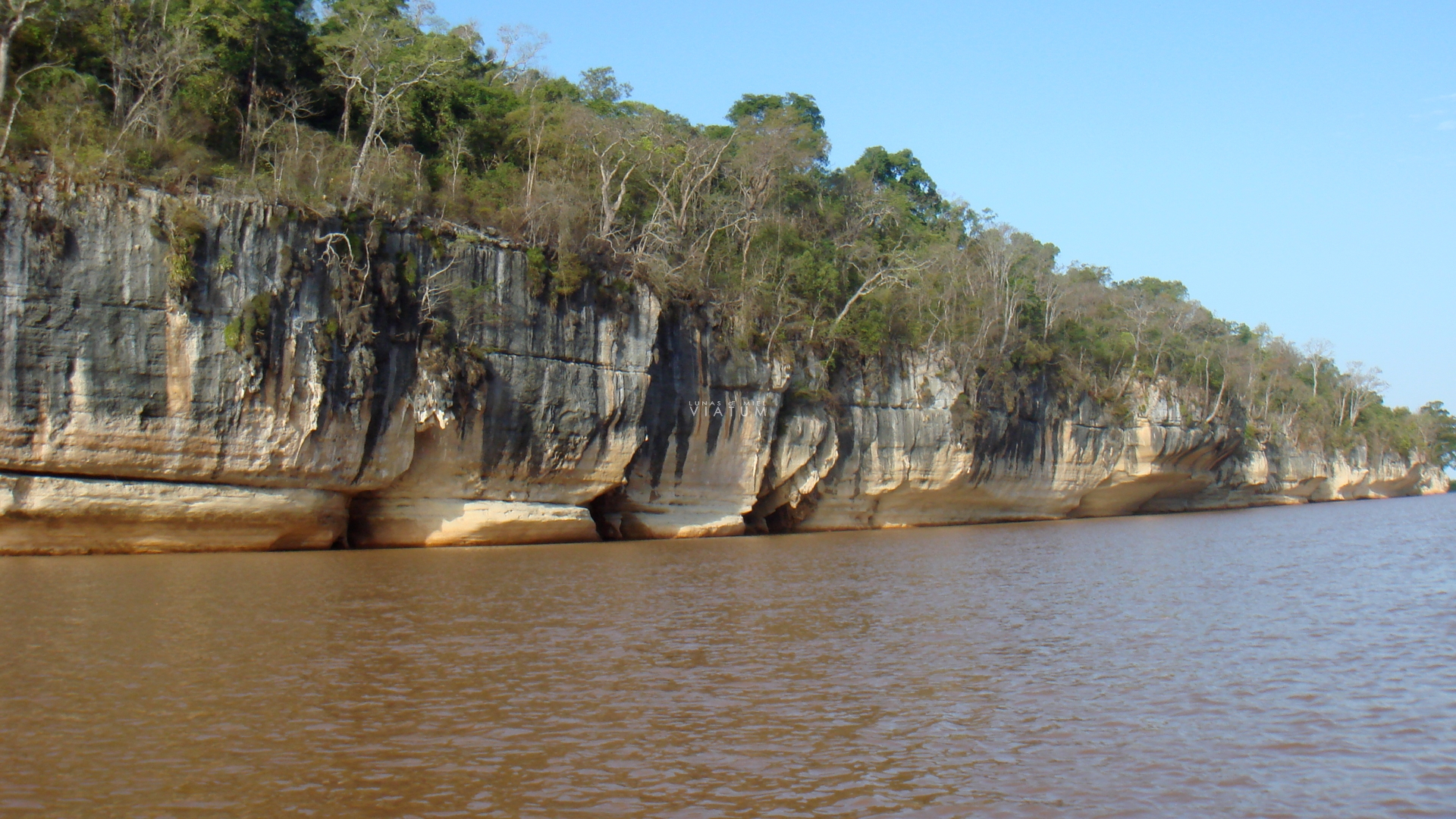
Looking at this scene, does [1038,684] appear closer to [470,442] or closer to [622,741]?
[622,741]

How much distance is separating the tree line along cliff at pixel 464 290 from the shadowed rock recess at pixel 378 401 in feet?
0.22

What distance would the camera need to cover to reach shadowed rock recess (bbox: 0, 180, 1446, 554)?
57.4 feet

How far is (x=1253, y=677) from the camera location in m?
9.02

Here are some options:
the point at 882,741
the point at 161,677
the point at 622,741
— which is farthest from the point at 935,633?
the point at 161,677

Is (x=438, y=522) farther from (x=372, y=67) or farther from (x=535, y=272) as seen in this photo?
(x=372, y=67)

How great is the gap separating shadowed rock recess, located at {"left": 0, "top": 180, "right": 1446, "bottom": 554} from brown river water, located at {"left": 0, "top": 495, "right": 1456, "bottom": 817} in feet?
9.75

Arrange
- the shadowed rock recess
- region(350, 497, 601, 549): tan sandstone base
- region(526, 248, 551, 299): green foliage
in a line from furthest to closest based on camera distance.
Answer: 1. region(526, 248, 551, 299): green foliage
2. region(350, 497, 601, 549): tan sandstone base
3. the shadowed rock recess

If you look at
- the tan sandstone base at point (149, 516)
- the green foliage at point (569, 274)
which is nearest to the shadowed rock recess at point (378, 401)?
the tan sandstone base at point (149, 516)

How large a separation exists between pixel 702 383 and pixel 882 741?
66.7 feet

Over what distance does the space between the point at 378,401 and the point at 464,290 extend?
324cm

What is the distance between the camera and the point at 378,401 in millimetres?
20953

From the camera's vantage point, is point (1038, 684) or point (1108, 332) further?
point (1108, 332)

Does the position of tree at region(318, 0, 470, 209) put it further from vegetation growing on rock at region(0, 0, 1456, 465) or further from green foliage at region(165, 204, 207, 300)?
green foliage at region(165, 204, 207, 300)

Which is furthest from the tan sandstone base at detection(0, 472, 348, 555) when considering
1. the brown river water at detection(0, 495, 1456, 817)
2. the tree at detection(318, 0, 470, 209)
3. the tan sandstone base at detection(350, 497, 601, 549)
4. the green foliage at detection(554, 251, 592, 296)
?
the green foliage at detection(554, 251, 592, 296)
